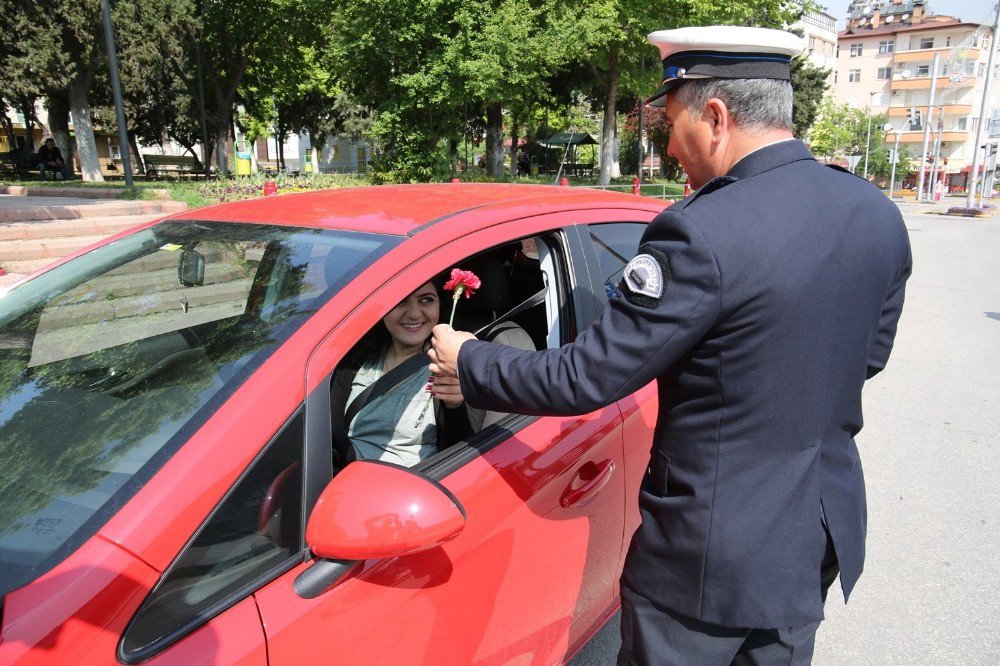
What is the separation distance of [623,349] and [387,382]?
3.23 feet

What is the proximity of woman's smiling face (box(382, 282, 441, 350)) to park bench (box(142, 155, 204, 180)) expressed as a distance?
117ft

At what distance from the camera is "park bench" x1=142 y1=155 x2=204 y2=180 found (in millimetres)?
35256

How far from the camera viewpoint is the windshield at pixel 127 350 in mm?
1300

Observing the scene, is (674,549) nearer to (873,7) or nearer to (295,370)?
(295,370)

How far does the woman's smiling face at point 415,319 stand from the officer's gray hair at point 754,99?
3.32 ft

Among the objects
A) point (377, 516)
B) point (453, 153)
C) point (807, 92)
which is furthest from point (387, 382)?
point (807, 92)

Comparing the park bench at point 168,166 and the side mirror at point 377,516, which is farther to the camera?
the park bench at point 168,166

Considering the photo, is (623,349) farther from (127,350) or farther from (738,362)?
(127,350)

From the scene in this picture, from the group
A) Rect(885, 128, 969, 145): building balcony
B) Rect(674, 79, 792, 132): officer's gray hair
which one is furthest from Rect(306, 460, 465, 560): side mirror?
Rect(885, 128, 969, 145): building balcony

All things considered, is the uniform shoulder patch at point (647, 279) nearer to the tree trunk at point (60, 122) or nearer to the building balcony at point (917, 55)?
the tree trunk at point (60, 122)

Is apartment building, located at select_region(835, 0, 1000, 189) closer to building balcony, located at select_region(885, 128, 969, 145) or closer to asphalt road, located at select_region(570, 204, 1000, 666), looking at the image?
building balcony, located at select_region(885, 128, 969, 145)

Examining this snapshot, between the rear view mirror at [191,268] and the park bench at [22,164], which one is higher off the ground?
the park bench at [22,164]

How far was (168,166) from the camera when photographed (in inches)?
1772

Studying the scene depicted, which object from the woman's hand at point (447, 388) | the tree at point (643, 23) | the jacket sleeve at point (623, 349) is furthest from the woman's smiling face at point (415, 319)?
the tree at point (643, 23)
